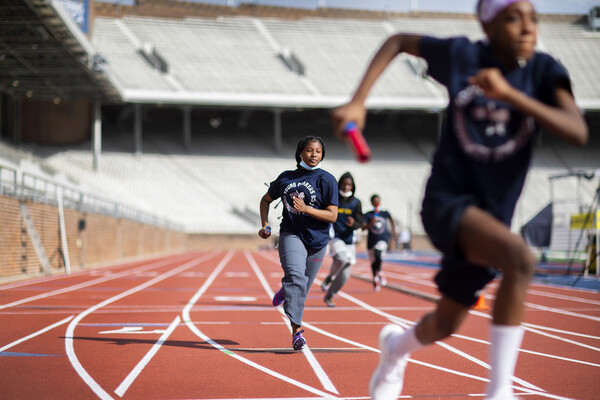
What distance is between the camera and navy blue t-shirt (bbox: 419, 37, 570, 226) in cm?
289

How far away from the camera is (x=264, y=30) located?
62719 mm

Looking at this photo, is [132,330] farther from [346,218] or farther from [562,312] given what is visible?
[562,312]

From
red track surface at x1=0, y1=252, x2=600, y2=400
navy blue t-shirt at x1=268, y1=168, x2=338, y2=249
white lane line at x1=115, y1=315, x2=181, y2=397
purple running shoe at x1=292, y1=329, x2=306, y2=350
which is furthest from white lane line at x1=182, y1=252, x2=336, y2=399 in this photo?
navy blue t-shirt at x1=268, y1=168, x2=338, y2=249

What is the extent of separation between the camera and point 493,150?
2879 mm

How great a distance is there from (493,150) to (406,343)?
1097mm

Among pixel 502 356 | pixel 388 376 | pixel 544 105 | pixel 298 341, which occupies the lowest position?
pixel 298 341

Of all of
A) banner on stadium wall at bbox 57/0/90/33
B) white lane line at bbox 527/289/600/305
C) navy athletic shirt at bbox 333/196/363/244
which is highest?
banner on stadium wall at bbox 57/0/90/33

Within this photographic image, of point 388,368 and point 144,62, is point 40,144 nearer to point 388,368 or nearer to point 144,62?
point 144,62

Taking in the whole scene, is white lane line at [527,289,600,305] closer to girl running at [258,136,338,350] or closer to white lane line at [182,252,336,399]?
white lane line at [182,252,336,399]

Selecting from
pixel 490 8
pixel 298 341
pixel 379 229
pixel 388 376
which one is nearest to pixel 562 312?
pixel 379 229

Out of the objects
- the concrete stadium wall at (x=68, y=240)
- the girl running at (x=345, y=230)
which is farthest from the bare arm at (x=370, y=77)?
the concrete stadium wall at (x=68, y=240)

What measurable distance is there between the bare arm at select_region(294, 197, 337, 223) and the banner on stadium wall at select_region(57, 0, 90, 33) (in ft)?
118

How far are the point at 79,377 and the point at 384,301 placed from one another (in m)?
7.43

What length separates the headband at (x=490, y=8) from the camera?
9.50ft
